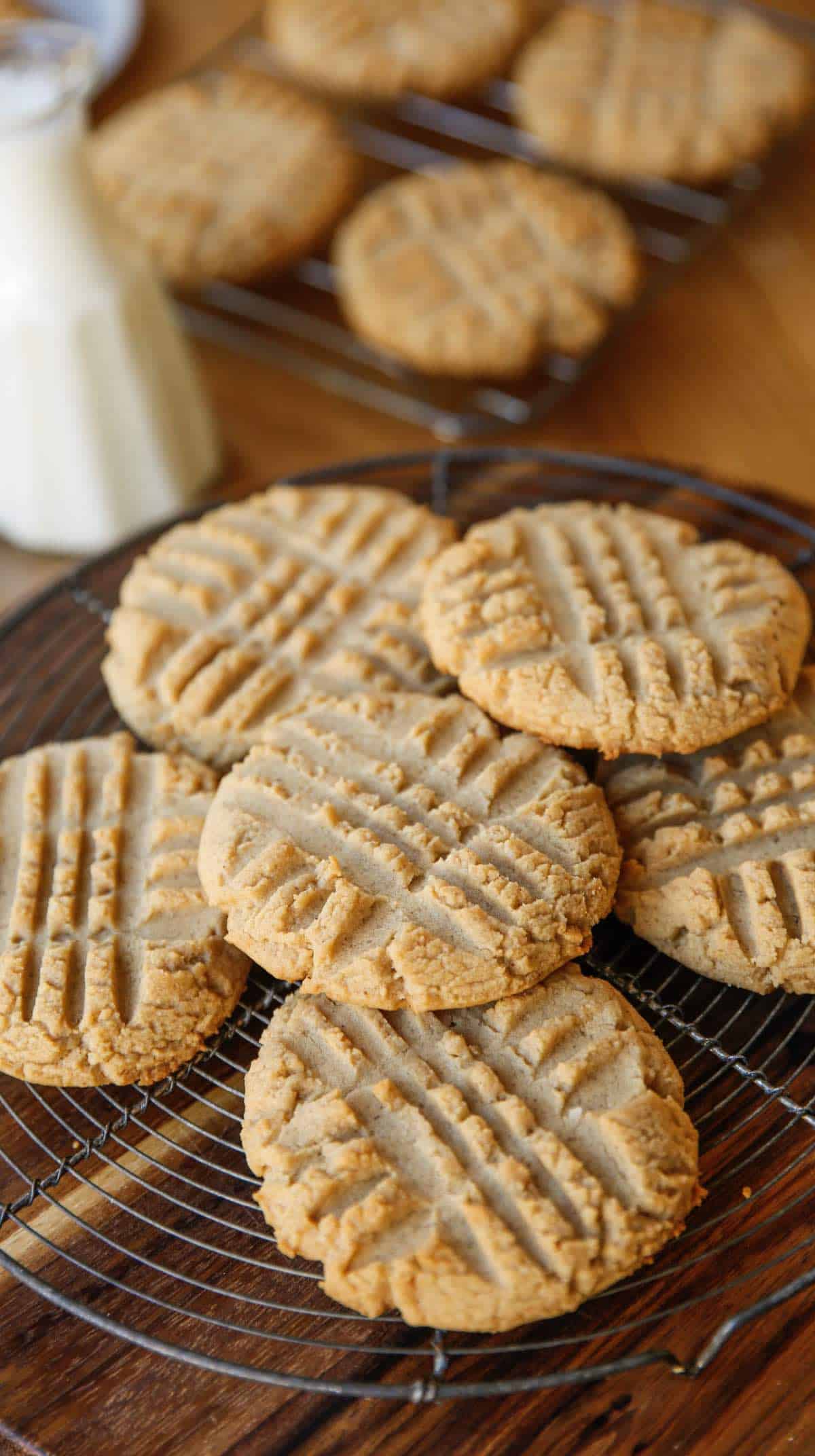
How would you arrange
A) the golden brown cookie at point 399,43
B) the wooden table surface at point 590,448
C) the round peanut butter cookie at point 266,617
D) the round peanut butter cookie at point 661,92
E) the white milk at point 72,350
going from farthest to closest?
1. the golden brown cookie at point 399,43
2. the round peanut butter cookie at point 661,92
3. the white milk at point 72,350
4. the round peanut butter cookie at point 266,617
5. the wooden table surface at point 590,448

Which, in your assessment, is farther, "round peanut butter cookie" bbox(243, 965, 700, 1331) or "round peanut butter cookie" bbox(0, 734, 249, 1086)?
"round peanut butter cookie" bbox(0, 734, 249, 1086)

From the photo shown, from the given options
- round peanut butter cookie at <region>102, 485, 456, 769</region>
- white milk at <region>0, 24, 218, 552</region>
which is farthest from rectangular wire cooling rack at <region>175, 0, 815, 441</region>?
round peanut butter cookie at <region>102, 485, 456, 769</region>

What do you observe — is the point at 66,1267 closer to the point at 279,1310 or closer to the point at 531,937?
the point at 279,1310

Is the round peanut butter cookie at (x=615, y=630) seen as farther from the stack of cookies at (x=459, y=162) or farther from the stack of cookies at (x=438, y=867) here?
the stack of cookies at (x=459, y=162)

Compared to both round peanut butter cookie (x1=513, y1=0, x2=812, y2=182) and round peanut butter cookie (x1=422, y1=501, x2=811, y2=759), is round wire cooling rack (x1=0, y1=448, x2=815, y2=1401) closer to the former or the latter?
round peanut butter cookie (x1=422, y1=501, x2=811, y2=759)

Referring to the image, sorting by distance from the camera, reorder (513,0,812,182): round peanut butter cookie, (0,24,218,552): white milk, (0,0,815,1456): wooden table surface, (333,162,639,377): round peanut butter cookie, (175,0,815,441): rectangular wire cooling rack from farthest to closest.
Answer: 1. (513,0,812,182): round peanut butter cookie
2. (175,0,815,441): rectangular wire cooling rack
3. (333,162,639,377): round peanut butter cookie
4. (0,24,218,552): white milk
5. (0,0,815,1456): wooden table surface

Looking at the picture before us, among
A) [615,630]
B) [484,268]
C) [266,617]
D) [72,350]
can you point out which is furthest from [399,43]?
[615,630]

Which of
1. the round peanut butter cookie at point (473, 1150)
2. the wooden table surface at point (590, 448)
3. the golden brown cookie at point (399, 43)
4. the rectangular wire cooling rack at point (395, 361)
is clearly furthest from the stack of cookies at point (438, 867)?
the golden brown cookie at point (399, 43)
